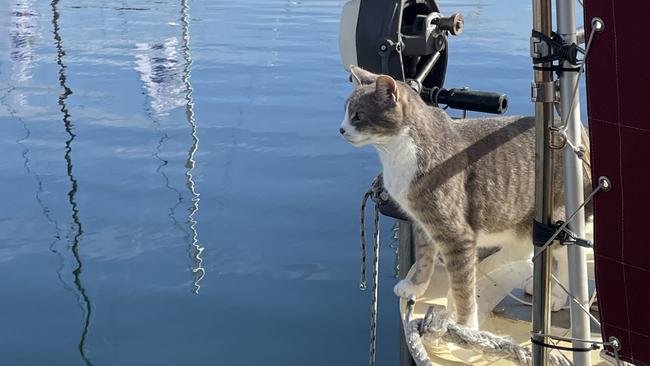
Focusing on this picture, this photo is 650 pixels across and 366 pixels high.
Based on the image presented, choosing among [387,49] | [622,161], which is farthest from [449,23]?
[622,161]

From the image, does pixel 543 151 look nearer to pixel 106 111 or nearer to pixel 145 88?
pixel 106 111

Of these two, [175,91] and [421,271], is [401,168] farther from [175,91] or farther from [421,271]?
[175,91]

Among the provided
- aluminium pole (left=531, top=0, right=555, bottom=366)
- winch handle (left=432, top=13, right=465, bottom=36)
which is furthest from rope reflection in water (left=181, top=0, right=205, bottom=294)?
aluminium pole (left=531, top=0, right=555, bottom=366)

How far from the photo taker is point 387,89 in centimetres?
304

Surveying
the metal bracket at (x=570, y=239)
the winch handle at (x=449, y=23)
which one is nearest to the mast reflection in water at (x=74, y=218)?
the winch handle at (x=449, y=23)

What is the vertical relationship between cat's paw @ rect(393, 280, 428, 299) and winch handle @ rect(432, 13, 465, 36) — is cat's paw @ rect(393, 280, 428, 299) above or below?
below

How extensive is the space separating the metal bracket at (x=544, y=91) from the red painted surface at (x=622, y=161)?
0.82 ft

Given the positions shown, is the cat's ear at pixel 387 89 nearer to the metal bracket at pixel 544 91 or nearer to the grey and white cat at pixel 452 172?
the grey and white cat at pixel 452 172

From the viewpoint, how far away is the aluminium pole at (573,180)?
1991mm

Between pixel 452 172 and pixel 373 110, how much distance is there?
0.38 m

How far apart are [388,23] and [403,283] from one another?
1.02m

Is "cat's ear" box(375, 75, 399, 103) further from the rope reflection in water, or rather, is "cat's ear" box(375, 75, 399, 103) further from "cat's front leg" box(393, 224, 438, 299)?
the rope reflection in water

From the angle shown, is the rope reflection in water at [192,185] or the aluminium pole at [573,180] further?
the rope reflection in water at [192,185]

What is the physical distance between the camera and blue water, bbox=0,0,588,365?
15.7 ft
